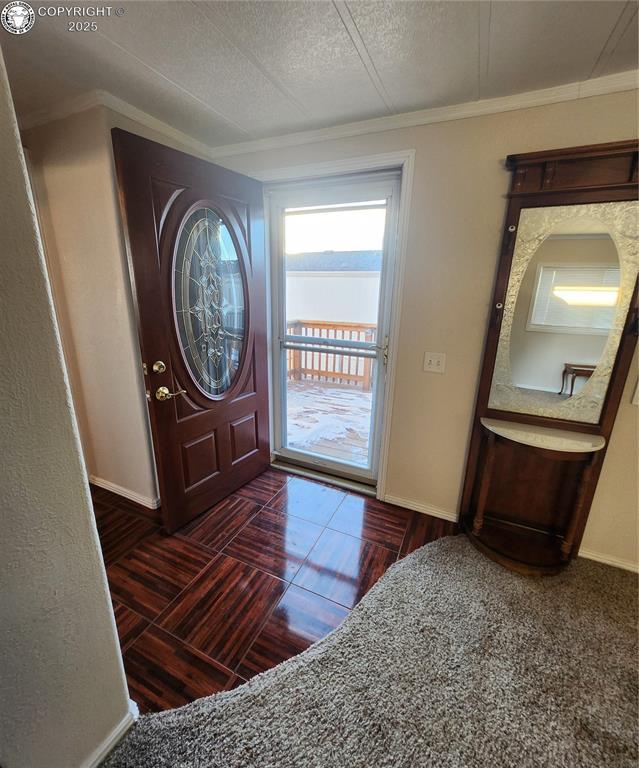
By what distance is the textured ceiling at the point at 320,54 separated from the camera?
108cm

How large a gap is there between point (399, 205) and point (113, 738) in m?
2.64

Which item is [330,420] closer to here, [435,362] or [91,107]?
[435,362]

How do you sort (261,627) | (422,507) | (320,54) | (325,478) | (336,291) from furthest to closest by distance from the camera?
(336,291)
(325,478)
(422,507)
(261,627)
(320,54)

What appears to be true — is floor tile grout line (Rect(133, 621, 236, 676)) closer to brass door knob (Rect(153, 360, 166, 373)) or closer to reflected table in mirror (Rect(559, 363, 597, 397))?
brass door knob (Rect(153, 360, 166, 373))

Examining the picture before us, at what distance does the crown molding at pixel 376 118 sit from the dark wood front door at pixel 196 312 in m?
0.33

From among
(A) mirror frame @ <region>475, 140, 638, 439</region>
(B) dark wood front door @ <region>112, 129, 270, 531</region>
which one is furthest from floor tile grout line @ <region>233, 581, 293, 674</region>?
(A) mirror frame @ <region>475, 140, 638, 439</region>

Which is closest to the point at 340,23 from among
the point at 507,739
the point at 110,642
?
the point at 110,642

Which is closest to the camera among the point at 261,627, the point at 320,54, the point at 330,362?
the point at 320,54

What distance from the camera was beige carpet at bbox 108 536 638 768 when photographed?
1030 millimetres

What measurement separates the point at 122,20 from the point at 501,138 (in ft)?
5.40

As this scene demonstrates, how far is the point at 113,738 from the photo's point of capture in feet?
3.39

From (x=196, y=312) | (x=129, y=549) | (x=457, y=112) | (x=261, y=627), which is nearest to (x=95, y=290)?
(x=196, y=312)

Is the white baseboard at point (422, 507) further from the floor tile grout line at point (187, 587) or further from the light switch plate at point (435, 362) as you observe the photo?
the floor tile grout line at point (187, 587)

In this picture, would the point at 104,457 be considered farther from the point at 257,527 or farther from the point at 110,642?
the point at 110,642
